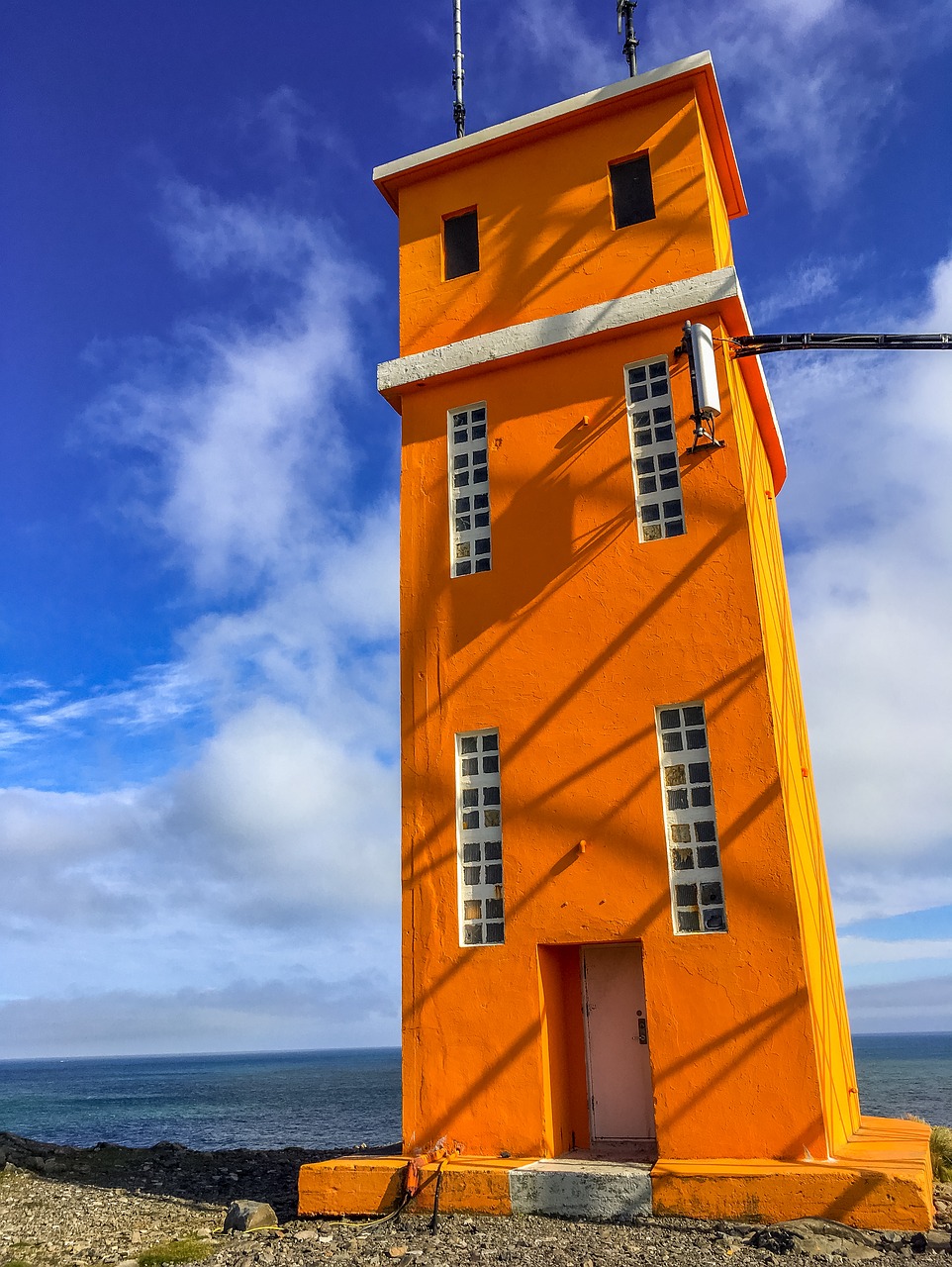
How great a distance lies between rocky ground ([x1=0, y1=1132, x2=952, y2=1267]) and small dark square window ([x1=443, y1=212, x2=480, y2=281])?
12.2m

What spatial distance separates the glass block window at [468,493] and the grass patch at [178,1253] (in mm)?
8113

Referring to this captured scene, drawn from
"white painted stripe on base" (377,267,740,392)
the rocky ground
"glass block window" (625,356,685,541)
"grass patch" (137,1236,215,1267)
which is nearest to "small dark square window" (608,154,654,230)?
"white painted stripe on base" (377,267,740,392)

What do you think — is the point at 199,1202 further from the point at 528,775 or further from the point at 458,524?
the point at 458,524

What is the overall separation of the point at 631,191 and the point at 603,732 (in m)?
7.57

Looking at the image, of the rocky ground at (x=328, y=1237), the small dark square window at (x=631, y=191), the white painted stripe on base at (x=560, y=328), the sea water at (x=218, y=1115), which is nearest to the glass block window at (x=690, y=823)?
the rocky ground at (x=328, y=1237)

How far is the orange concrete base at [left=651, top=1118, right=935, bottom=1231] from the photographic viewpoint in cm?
879

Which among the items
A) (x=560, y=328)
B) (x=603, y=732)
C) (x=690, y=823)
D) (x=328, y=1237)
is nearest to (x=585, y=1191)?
(x=328, y=1237)

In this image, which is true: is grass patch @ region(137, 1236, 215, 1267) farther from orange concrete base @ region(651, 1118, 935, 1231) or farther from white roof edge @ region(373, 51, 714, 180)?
white roof edge @ region(373, 51, 714, 180)

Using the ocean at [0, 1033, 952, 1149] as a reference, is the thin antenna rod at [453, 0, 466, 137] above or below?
above

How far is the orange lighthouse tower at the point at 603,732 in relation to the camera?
33.5 feet

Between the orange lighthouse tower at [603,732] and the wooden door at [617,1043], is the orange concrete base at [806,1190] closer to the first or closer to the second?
the orange lighthouse tower at [603,732]

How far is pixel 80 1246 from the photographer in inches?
420

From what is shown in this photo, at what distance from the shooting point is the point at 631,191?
44.7ft

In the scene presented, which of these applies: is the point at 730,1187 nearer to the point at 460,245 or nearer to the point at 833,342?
the point at 833,342
